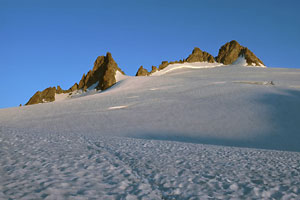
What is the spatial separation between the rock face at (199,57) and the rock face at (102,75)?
36.9 metres

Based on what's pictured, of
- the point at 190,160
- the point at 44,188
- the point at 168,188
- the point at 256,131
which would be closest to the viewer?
the point at 44,188

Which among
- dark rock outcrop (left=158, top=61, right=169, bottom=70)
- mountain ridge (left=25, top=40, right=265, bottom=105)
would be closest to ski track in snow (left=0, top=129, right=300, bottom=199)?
mountain ridge (left=25, top=40, right=265, bottom=105)

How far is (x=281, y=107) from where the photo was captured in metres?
18.4

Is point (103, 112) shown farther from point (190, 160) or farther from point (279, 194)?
point (279, 194)

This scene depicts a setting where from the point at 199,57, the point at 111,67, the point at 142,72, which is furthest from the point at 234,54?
the point at 111,67

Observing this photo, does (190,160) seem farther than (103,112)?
No

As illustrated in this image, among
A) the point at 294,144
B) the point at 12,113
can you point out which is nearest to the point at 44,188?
the point at 294,144

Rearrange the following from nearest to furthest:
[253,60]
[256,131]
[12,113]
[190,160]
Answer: [190,160]
[256,131]
[12,113]
[253,60]

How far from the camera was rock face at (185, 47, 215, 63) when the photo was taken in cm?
9312

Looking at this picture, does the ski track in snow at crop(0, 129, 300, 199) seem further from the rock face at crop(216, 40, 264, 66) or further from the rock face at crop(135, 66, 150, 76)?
the rock face at crop(216, 40, 264, 66)

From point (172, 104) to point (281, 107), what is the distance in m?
9.19

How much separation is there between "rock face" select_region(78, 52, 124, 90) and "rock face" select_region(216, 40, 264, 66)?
54.5 m

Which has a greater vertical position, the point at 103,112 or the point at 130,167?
the point at 103,112

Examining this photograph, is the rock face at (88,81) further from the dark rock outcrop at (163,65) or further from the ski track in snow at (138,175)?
the ski track in snow at (138,175)
